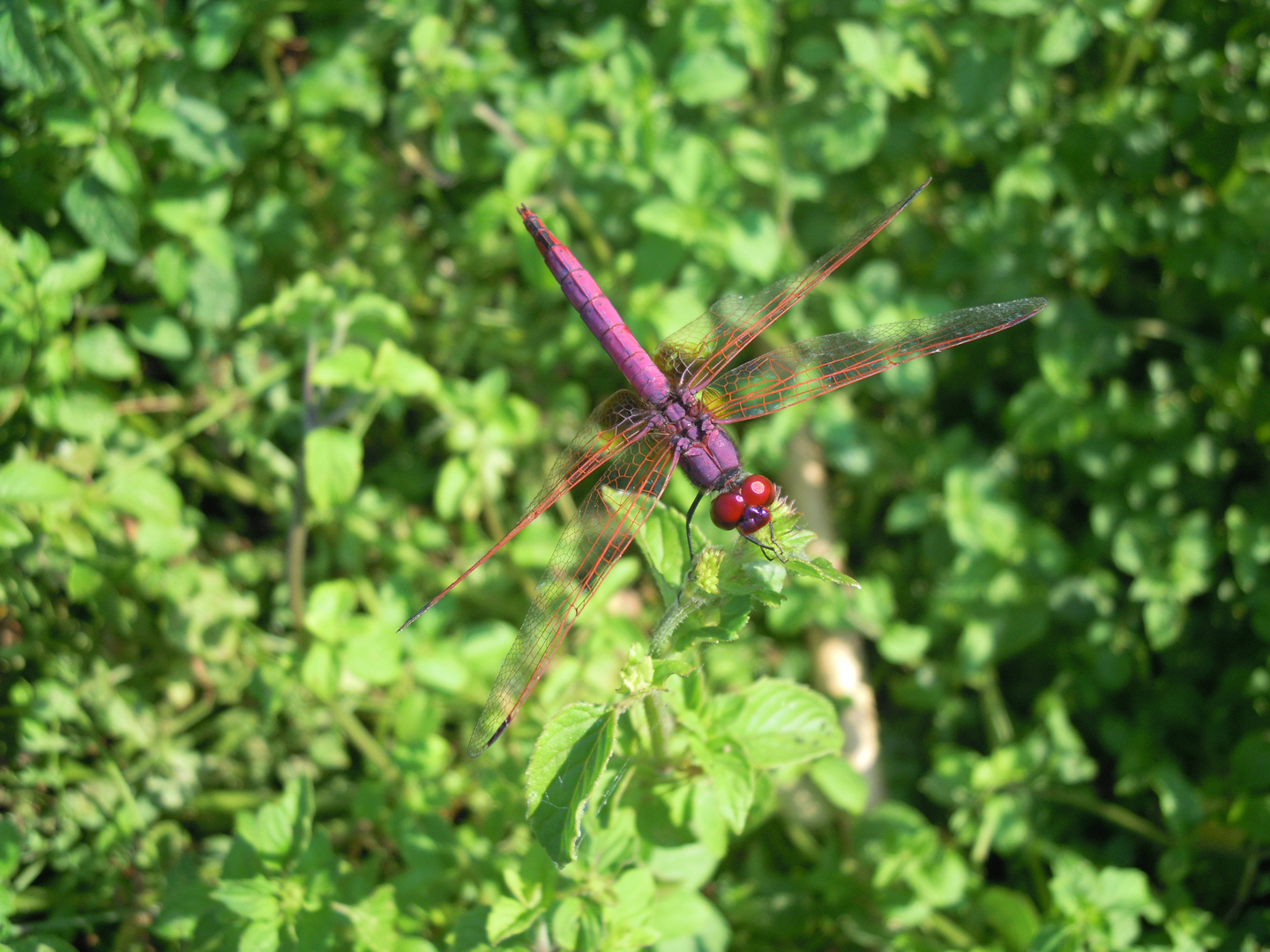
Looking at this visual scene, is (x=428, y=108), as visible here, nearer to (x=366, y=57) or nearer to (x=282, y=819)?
(x=366, y=57)

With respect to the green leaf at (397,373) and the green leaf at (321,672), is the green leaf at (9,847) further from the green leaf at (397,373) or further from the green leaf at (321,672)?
the green leaf at (397,373)

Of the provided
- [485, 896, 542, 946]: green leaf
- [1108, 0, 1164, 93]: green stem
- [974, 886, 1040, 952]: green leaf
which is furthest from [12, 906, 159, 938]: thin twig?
[1108, 0, 1164, 93]: green stem

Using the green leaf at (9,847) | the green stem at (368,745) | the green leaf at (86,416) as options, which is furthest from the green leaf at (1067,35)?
the green leaf at (9,847)

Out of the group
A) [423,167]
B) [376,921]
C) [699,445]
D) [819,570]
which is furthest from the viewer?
[423,167]

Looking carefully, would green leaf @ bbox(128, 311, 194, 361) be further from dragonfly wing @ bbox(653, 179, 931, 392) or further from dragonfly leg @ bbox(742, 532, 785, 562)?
dragonfly leg @ bbox(742, 532, 785, 562)

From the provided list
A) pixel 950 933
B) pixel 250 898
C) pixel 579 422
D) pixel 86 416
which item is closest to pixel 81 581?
pixel 86 416

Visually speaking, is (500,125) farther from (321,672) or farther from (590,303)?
(321,672)

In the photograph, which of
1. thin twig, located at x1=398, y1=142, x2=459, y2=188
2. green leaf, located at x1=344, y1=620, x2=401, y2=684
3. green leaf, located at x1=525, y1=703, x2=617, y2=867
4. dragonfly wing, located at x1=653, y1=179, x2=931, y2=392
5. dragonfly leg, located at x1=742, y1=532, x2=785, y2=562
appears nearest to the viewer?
green leaf, located at x1=525, y1=703, x2=617, y2=867
